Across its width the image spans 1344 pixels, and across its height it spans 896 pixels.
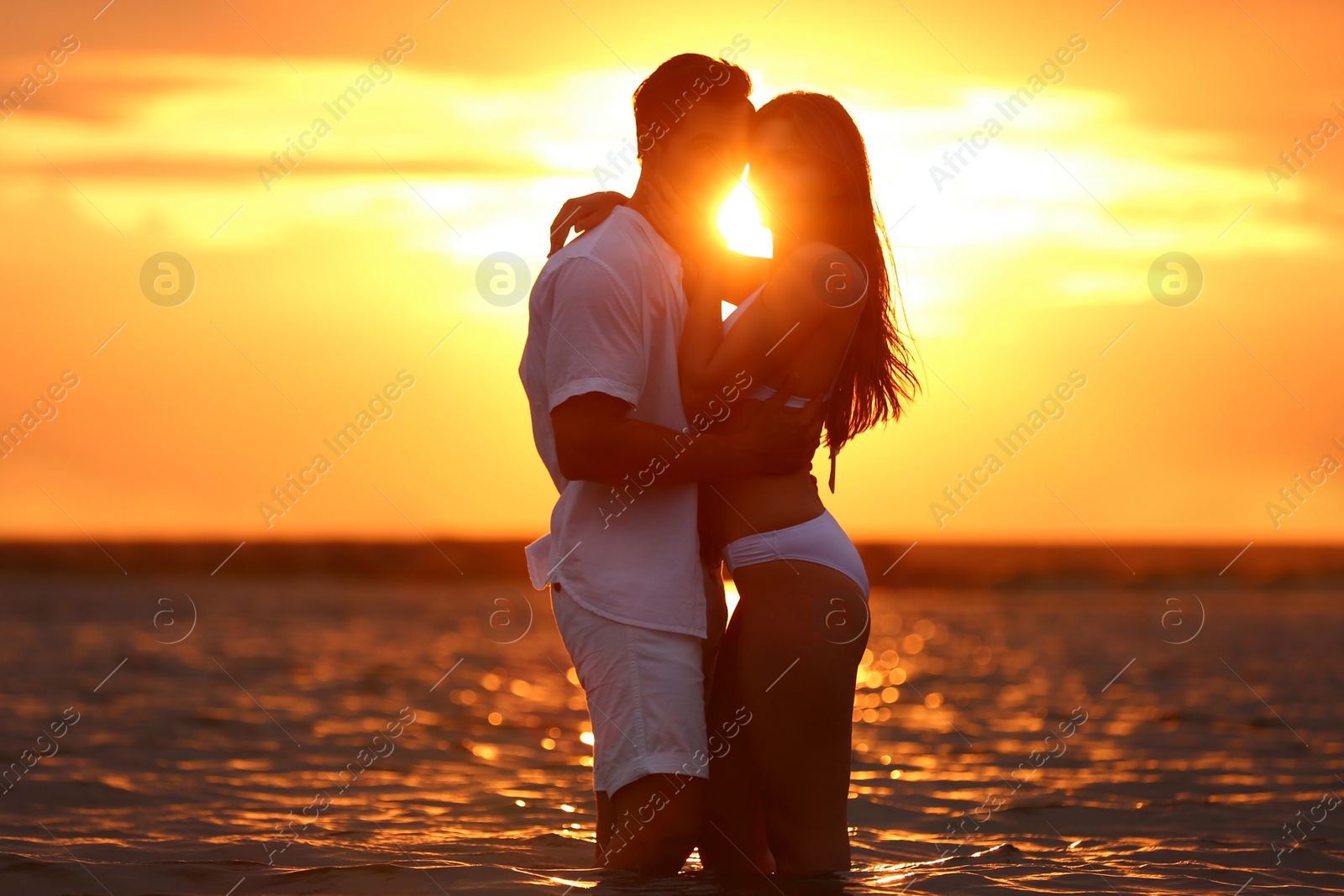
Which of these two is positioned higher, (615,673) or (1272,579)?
(1272,579)

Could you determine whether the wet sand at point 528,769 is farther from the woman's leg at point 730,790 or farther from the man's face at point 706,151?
the man's face at point 706,151

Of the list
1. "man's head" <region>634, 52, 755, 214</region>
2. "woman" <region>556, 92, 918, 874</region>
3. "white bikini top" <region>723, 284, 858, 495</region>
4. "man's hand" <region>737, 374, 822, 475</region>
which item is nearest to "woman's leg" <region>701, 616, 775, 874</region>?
"woman" <region>556, 92, 918, 874</region>

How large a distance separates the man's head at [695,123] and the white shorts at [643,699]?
55.1 inches

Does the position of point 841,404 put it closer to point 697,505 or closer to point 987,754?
point 697,505

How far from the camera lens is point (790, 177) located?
12.5ft

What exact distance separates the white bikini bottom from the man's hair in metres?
1.29

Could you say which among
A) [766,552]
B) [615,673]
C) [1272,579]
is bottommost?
[615,673]

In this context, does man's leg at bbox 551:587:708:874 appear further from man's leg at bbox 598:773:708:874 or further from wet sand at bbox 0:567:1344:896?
wet sand at bbox 0:567:1344:896

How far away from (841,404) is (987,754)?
691 cm

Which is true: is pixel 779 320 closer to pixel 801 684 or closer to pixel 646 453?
pixel 646 453

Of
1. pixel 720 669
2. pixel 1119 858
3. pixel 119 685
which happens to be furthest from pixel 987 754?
pixel 119 685

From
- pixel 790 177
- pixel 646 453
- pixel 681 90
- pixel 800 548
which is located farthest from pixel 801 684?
pixel 681 90

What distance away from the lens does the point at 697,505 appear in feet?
12.8

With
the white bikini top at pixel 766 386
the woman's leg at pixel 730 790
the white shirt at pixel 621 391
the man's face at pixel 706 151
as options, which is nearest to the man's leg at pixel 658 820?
the woman's leg at pixel 730 790
